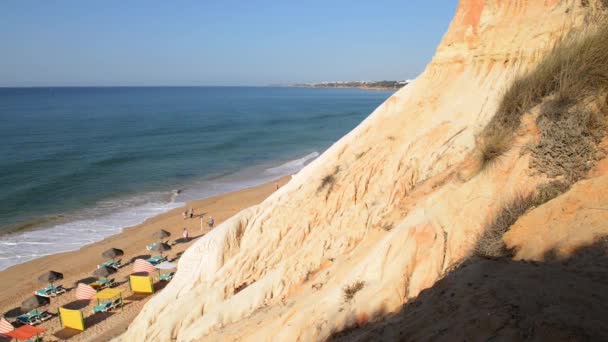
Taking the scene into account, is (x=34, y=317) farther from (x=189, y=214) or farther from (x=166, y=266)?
(x=189, y=214)

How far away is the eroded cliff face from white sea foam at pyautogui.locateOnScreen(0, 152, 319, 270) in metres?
15.6

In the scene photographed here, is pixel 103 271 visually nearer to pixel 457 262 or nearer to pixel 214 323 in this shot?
pixel 214 323

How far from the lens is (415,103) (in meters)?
12.2

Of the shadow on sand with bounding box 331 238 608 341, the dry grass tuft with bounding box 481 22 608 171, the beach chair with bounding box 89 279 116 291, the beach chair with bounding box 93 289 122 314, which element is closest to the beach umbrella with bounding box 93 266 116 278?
the beach chair with bounding box 89 279 116 291

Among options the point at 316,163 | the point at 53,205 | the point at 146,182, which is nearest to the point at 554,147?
the point at 316,163

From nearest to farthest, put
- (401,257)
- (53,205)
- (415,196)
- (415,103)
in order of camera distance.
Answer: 1. (401,257)
2. (415,196)
3. (415,103)
4. (53,205)

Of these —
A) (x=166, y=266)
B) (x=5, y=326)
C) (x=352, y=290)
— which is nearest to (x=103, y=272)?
(x=166, y=266)

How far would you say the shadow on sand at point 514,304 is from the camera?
3674 millimetres

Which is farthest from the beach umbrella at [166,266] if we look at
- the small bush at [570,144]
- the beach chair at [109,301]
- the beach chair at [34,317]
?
the small bush at [570,144]

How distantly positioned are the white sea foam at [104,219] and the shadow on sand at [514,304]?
22.9 meters

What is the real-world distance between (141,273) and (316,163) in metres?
11.6

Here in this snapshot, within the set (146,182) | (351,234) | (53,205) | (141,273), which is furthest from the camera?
(146,182)

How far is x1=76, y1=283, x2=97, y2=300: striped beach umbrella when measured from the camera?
1792 cm

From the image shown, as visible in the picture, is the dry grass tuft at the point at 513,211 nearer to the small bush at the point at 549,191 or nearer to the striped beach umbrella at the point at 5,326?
the small bush at the point at 549,191
